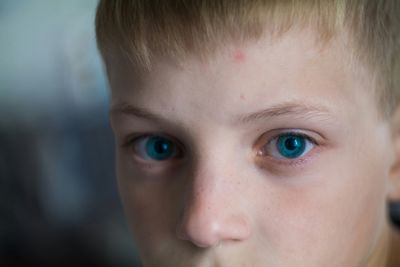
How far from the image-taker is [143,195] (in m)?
0.96

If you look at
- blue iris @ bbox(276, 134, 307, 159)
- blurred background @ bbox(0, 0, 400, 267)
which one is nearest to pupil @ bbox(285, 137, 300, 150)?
blue iris @ bbox(276, 134, 307, 159)

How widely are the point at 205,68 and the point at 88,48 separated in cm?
77

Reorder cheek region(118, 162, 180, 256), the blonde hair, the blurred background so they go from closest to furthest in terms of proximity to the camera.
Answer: the blonde hair, cheek region(118, 162, 180, 256), the blurred background

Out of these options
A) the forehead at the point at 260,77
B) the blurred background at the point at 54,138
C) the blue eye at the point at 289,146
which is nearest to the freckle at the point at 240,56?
the forehead at the point at 260,77

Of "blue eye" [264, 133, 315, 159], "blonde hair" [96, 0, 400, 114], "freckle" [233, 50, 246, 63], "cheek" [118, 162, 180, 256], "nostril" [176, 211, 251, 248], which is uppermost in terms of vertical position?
"blonde hair" [96, 0, 400, 114]

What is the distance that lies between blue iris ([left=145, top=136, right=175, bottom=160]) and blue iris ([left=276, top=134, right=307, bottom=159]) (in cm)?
16

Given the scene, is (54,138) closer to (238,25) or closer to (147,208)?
(147,208)

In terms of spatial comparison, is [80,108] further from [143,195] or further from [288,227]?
[288,227]

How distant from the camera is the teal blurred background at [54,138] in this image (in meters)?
1.52

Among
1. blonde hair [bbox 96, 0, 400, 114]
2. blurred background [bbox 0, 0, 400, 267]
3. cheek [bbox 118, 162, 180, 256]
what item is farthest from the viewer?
blurred background [bbox 0, 0, 400, 267]

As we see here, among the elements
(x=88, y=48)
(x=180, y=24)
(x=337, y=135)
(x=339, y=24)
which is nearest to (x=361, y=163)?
(x=337, y=135)

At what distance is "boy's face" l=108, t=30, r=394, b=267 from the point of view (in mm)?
829

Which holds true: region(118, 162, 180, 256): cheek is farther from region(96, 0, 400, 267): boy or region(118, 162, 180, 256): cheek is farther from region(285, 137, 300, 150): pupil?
region(285, 137, 300, 150): pupil

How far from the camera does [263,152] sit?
2.88 feet
